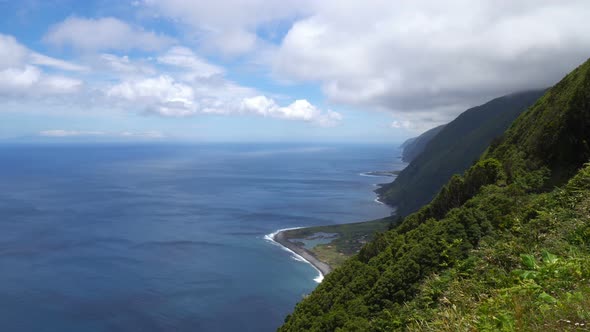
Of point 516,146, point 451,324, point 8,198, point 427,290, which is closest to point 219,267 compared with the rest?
point 516,146

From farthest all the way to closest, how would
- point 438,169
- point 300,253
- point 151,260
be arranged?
point 438,169 < point 300,253 < point 151,260

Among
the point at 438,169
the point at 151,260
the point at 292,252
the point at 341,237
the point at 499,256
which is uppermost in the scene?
the point at 499,256

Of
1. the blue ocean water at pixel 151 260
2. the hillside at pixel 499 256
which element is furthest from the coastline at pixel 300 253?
the hillside at pixel 499 256

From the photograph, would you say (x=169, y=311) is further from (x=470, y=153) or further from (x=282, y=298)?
(x=470, y=153)

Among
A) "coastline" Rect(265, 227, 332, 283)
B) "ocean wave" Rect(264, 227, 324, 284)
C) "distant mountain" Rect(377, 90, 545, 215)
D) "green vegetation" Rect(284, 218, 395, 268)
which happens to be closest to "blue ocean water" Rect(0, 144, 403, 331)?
"ocean wave" Rect(264, 227, 324, 284)

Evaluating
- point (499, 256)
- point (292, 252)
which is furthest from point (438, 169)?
point (499, 256)

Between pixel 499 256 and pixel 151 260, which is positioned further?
pixel 151 260

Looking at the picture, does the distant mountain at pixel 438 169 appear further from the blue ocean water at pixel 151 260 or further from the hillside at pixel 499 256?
the hillside at pixel 499 256

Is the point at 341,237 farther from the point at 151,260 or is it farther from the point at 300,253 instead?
the point at 151,260
